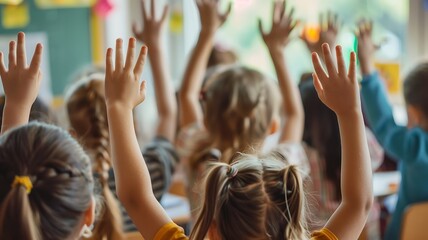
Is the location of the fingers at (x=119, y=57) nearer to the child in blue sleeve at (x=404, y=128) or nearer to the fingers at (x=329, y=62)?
the fingers at (x=329, y=62)

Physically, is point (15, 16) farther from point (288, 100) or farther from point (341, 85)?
point (341, 85)

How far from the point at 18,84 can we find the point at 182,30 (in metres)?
3.13

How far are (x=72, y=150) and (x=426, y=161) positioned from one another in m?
1.40

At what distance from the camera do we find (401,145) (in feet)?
7.85

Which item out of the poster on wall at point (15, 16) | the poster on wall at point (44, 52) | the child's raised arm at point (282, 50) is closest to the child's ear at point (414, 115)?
the child's raised arm at point (282, 50)

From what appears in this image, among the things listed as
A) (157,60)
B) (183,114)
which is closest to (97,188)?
(157,60)

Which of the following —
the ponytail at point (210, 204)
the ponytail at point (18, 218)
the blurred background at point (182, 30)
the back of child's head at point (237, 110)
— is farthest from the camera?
the blurred background at point (182, 30)

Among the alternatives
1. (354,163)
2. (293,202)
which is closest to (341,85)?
(354,163)

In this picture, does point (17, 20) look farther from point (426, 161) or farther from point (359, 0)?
point (426, 161)

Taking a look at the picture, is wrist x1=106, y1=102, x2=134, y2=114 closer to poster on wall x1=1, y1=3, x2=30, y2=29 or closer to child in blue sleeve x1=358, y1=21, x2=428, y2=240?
child in blue sleeve x1=358, y1=21, x2=428, y2=240

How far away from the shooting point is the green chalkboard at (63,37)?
419 centimetres

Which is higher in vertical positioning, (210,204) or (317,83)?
(317,83)

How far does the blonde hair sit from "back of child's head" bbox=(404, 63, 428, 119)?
0.57m

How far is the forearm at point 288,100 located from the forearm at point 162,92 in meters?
0.34
